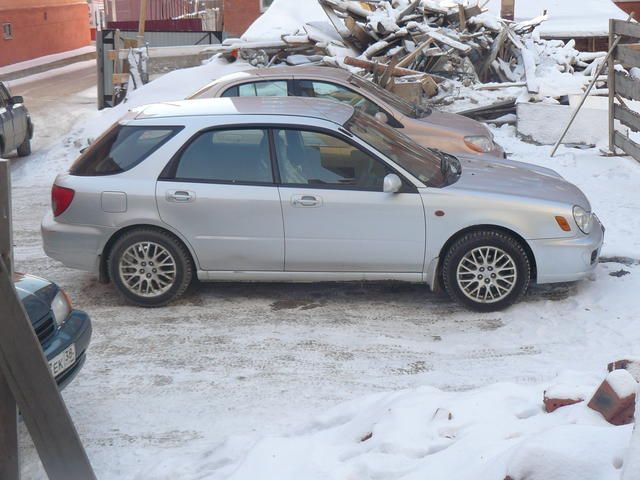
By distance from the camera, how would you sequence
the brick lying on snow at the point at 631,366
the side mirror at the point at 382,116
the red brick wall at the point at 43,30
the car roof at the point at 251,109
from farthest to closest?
1. the red brick wall at the point at 43,30
2. the side mirror at the point at 382,116
3. the car roof at the point at 251,109
4. the brick lying on snow at the point at 631,366

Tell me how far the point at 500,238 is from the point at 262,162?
190cm

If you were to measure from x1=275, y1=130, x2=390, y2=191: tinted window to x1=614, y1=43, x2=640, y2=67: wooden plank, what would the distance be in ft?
17.6

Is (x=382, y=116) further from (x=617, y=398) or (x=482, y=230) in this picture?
(x=617, y=398)

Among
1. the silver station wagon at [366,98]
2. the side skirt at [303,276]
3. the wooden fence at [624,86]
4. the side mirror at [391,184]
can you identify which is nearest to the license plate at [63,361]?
the side skirt at [303,276]

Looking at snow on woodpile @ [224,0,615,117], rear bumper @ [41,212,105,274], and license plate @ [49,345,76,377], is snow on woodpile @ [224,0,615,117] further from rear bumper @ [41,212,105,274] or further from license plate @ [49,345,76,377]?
license plate @ [49,345,76,377]

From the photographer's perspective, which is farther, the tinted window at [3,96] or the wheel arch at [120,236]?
the tinted window at [3,96]

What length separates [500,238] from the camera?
727 cm

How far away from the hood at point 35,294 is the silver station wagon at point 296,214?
1836 millimetres

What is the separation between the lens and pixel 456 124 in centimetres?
1088

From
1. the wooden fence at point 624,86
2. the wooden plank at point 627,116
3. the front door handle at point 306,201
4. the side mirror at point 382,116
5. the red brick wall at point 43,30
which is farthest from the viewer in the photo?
the red brick wall at point 43,30

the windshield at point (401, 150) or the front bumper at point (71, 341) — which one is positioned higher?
the windshield at point (401, 150)

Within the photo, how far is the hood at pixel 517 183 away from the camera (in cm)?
742

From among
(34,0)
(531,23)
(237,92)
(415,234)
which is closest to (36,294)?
(415,234)

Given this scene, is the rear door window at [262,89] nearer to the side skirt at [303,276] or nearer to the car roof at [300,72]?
the car roof at [300,72]
